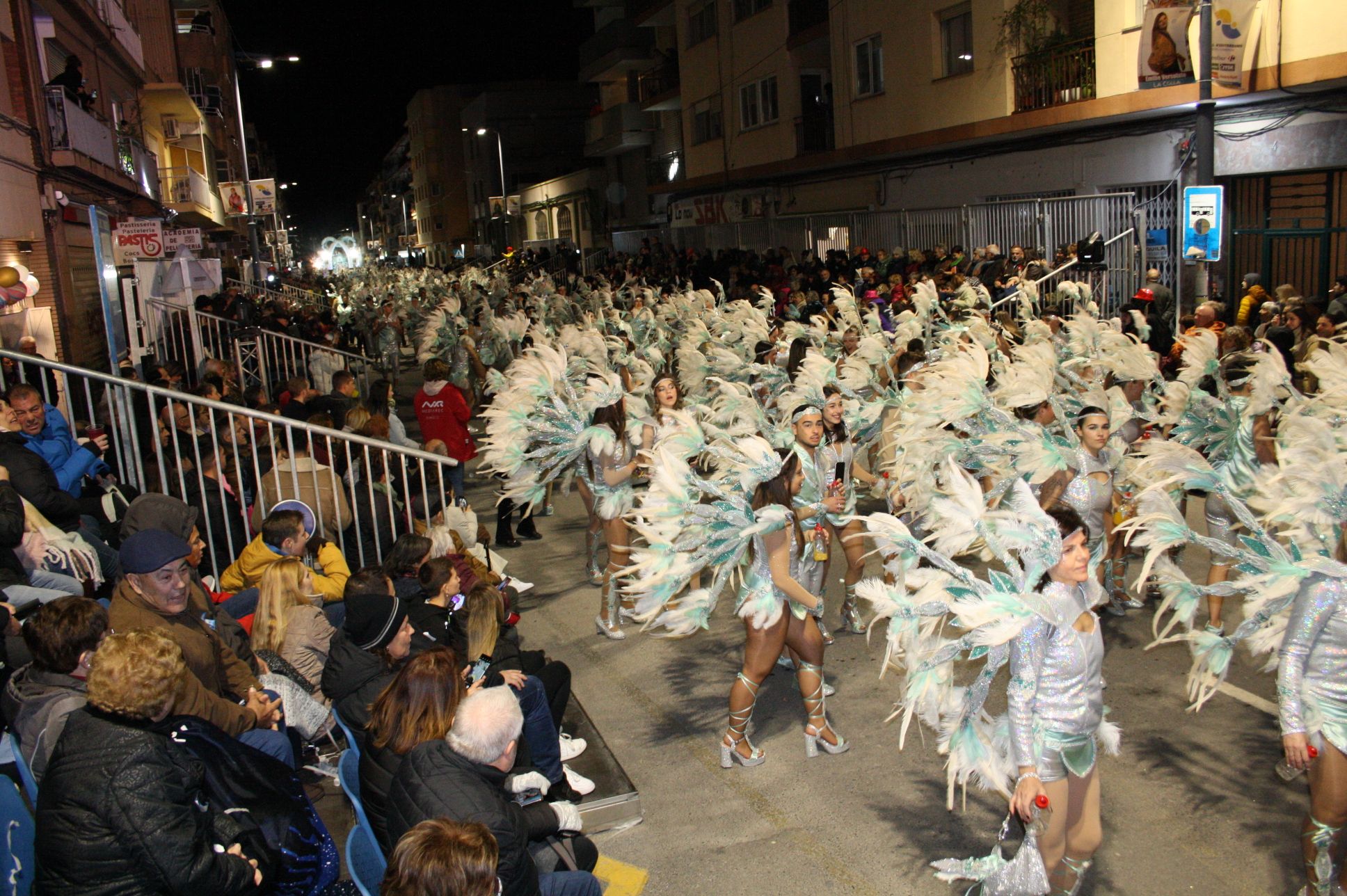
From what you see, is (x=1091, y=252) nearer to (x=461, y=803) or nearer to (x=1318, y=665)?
(x=1318, y=665)

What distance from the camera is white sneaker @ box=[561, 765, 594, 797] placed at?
5492 mm

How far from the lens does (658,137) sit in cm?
4200

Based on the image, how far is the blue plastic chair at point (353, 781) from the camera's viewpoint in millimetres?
4160

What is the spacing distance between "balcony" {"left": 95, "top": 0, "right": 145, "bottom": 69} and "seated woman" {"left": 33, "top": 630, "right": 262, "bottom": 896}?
77.8 ft

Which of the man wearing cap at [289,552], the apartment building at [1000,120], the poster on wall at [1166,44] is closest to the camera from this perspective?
the man wearing cap at [289,552]

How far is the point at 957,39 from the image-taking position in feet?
68.7

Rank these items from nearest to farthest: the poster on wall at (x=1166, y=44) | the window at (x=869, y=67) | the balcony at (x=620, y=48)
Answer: the poster on wall at (x=1166, y=44)
the window at (x=869, y=67)
the balcony at (x=620, y=48)

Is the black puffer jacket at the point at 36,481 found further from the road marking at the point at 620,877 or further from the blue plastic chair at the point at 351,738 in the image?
the road marking at the point at 620,877

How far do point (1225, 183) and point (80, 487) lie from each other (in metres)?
16.2

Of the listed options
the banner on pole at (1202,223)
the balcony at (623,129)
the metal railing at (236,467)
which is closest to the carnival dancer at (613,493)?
the metal railing at (236,467)

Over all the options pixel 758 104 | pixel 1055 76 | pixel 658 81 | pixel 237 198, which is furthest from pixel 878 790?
pixel 237 198

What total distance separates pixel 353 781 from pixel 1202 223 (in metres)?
12.6

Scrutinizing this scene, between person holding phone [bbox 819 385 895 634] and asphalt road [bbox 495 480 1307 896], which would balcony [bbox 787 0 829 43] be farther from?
asphalt road [bbox 495 480 1307 896]

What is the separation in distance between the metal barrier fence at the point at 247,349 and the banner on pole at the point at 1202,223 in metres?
11.3
